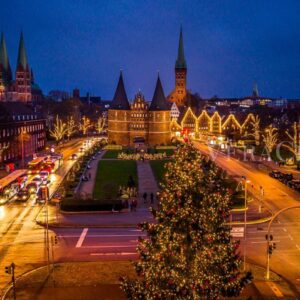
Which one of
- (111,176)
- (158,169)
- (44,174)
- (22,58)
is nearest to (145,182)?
(111,176)

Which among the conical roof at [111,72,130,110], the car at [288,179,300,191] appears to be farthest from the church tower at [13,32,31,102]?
the car at [288,179,300,191]

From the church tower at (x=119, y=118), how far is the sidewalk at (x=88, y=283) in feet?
242

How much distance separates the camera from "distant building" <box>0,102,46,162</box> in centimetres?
7175

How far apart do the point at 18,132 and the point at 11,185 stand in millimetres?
29262

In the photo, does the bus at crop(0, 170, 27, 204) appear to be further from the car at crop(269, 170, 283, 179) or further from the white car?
the car at crop(269, 170, 283, 179)

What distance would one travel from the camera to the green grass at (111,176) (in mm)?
46094

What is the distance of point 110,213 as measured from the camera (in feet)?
134

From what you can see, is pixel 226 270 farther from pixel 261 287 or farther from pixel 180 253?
pixel 261 287

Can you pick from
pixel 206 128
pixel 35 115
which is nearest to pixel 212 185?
pixel 35 115

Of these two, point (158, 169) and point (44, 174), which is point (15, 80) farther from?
point (44, 174)

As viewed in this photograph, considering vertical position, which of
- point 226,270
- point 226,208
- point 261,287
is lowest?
point 261,287

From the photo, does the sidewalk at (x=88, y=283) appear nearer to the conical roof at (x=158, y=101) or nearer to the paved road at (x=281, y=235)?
the paved road at (x=281, y=235)

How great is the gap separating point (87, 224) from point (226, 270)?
21333mm

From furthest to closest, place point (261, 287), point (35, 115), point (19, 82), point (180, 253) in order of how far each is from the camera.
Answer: point (19, 82), point (35, 115), point (261, 287), point (180, 253)
